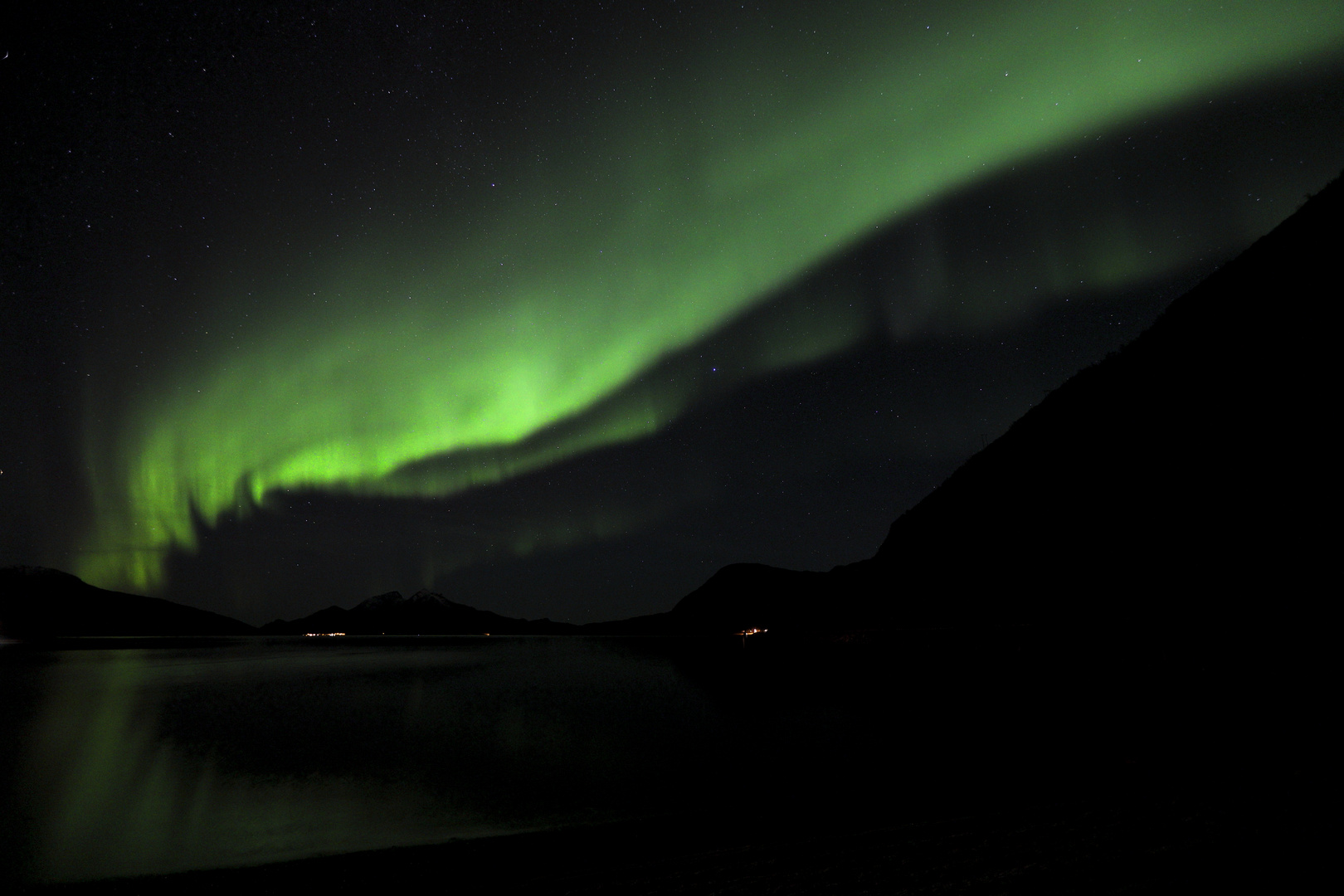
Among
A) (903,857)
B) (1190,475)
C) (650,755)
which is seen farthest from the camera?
(1190,475)

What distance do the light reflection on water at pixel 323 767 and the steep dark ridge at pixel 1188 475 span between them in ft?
47.1

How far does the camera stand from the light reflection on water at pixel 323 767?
1405 cm

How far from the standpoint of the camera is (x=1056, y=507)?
36.1 metres

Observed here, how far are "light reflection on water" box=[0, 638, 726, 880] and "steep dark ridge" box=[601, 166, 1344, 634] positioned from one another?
14.4 m

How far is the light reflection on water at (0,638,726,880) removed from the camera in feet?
46.1

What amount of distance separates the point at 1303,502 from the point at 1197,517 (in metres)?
5.69

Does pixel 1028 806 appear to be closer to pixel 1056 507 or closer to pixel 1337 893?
pixel 1337 893

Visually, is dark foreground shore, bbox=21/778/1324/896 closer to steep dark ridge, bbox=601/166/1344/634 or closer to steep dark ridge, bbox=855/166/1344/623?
steep dark ridge, bbox=601/166/1344/634

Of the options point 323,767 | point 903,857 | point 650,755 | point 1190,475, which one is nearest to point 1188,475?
point 1190,475

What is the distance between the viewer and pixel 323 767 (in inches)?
827

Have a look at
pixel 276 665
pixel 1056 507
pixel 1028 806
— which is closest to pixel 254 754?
pixel 1028 806

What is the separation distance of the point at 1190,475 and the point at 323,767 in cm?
3031

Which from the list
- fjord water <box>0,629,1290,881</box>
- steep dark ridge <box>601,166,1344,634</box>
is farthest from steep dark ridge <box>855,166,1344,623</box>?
fjord water <box>0,629,1290,881</box>

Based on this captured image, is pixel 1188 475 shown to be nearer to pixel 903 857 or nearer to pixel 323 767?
pixel 903 857
